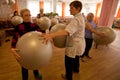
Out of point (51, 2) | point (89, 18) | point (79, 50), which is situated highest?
point (51, 2)

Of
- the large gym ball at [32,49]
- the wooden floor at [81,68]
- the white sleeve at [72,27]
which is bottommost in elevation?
the wooden floor at [81,68]

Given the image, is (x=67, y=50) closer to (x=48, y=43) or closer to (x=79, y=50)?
(x=79, y=50)

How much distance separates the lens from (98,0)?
32.7ft

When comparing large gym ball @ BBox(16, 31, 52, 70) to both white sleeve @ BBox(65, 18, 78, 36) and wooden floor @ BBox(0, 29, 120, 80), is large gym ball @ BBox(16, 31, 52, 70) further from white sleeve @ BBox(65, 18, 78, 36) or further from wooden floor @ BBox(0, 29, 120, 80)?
wooden floor @ BBox(0, 29, 120, 80)

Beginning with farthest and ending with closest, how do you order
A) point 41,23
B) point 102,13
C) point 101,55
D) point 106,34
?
1. point 102,13
2. point 41,23
3. point 101,55
4. point 106,34

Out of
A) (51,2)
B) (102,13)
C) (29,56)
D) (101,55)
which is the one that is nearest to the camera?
(29,56)

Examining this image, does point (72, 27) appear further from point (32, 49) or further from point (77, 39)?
point (32, 49)

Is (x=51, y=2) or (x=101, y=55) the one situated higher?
(x=51, y=2)

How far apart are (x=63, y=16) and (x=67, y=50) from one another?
28.2ft

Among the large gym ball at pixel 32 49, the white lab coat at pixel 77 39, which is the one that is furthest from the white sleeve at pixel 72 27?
the large gym ball at pixel 32 49

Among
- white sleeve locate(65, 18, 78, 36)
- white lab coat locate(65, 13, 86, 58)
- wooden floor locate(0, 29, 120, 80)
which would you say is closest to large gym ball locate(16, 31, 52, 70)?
white sleeve locate(65, 18, 78, 36)

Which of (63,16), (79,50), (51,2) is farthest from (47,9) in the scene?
(79,50)

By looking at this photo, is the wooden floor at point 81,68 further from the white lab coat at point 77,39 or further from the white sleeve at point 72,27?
the white sleeve at point 72,27

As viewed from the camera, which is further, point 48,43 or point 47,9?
point 47,9
